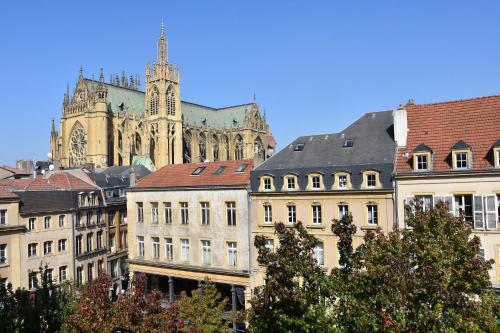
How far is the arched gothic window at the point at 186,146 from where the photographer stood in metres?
108

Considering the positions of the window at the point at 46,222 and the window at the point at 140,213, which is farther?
the window at the point at 140,213

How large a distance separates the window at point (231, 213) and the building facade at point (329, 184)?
1.87 meters

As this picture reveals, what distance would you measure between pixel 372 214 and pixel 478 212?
666cm

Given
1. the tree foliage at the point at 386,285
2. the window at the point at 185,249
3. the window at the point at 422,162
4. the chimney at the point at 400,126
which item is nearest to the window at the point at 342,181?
the chimney at the point at 400,126

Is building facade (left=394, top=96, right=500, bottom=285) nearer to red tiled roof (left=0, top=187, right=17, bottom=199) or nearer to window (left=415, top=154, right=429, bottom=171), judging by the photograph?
window (left=415, top=154, right=429, bottom=171)

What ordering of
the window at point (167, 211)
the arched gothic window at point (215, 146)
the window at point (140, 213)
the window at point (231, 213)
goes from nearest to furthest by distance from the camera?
the window at point (231, 213) < the window at point (167, 211) < the window at point (140, 213) < the arched gothic window at point (215, 146)

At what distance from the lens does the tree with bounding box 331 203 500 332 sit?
1296 centimetres

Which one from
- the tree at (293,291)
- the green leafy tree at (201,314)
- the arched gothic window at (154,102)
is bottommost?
the green leafy tree at (201,314)

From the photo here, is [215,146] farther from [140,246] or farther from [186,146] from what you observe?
[140,246]

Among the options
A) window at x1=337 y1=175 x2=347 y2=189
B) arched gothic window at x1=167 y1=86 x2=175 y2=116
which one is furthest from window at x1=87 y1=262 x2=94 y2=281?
arched gothic window at x1=167 y1=86 x2=175 y2=116

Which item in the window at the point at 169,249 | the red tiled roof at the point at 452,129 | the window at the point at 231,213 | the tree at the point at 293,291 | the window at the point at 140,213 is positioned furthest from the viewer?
the window at the point at 140,213

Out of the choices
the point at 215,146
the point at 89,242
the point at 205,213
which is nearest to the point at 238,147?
the point at 215,146

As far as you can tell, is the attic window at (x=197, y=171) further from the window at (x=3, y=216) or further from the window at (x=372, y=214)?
the window at (x=372, y=214)

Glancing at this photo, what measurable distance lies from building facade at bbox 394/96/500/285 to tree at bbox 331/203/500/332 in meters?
10.3
